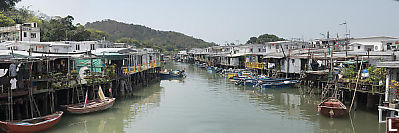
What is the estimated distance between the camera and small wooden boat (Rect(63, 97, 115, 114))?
687 inches

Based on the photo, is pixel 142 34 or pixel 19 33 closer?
pixel 19 33

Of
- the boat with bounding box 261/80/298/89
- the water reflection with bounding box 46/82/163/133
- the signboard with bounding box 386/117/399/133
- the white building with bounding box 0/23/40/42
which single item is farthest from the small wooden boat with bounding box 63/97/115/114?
the white building with bounding box 0/23/40/42

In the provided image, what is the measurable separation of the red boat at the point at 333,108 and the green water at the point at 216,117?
1.25ft

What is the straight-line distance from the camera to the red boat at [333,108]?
1733cm

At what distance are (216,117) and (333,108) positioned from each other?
722cm

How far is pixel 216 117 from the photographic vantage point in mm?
18453

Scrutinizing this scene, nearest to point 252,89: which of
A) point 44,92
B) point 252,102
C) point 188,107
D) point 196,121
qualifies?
point 252,102

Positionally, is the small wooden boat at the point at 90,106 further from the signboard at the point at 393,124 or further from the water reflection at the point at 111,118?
the signboard at the point at 393,124

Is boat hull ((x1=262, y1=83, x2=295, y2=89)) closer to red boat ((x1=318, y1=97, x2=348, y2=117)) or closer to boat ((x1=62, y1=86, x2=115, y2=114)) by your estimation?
red boat ((x1=318, y1=97, x2=348, y2=117))

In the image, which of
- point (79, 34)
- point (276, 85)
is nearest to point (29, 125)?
point (276, 85)

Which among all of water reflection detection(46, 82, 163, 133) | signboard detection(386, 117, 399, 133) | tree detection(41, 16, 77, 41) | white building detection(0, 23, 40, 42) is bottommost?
water reflection detection(46, 82, 163, 133)

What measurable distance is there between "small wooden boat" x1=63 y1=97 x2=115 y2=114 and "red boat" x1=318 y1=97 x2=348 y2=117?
1406 centimetres

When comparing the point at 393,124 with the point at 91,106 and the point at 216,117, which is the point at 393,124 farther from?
the point at 91,106

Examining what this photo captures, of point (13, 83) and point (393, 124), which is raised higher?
point (13, 83)
